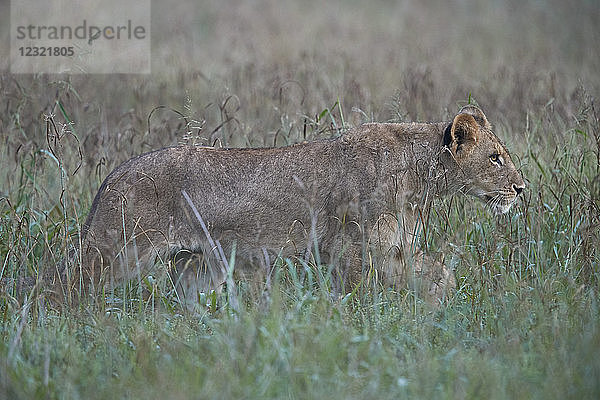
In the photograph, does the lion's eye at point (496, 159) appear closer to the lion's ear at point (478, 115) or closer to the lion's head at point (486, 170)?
the lion's head at point (486, 170)

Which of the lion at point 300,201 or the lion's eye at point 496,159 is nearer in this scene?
the lion at point 300,201

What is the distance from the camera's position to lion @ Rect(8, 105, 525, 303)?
5062 mm

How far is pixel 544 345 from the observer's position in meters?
4.20

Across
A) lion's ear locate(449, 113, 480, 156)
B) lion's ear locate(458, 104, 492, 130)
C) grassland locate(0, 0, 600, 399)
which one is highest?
lion's ear locate(458, 104, 492, 130)

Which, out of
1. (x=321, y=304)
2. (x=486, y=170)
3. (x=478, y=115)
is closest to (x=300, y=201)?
(x=321, y=304)

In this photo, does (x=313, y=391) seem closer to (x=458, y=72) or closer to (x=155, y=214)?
(x=155, y=214)

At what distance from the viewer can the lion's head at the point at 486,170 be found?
539 cm

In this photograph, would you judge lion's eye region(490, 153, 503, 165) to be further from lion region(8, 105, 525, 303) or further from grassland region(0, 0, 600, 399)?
grassland region(0, 0, 600, 399)

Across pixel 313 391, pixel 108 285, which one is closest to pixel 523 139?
pixel 108 285

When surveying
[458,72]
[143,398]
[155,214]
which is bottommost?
[143,398]

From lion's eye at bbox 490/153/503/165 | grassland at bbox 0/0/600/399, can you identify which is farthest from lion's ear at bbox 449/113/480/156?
grassland at bbox 0/0/600/399

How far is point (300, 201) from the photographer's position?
5.32 m

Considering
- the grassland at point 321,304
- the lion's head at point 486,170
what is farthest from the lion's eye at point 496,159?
the grassland at point 321,304

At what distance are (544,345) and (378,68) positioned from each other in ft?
27.6
